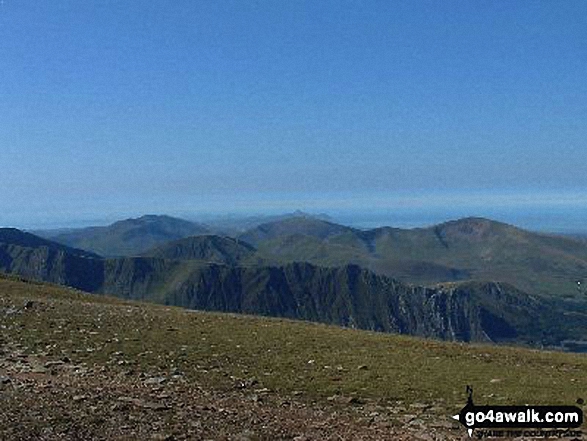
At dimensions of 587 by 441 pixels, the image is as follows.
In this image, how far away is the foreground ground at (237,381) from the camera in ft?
61.9

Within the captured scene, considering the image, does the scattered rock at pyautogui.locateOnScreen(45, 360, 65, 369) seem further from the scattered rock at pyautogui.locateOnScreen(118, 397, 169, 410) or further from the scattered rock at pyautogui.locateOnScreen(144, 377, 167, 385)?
the scattered rock at pyautogui.locateOnScreen(118, 397, 169, 410)

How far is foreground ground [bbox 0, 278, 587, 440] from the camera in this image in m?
18.9

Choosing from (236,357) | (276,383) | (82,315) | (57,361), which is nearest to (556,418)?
(276,383)

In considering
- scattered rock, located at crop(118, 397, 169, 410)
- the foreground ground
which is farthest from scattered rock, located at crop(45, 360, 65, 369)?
scattered rock, located at crop(118, 397, 169, 410)

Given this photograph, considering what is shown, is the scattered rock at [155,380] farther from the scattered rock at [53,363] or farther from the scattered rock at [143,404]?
the scattered rock at [53,363]

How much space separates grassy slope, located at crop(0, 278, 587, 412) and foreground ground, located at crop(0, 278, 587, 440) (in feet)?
0.26

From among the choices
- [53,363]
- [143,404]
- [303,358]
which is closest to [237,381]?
[143,404]

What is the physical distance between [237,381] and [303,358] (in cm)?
589

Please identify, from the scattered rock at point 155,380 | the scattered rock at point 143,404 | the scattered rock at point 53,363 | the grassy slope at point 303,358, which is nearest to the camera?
the scattered rock at point 143,404

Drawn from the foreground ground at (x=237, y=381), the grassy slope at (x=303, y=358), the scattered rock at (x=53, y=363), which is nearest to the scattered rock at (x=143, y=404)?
the foreground ground at (x=237, y=381)

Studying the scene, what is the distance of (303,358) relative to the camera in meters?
30.2

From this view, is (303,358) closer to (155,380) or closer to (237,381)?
(237,381)

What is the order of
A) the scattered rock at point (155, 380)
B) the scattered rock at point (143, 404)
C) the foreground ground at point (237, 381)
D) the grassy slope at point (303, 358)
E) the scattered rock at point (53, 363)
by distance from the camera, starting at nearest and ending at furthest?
the foreground ground at point (237, 381), the scattered rock at point (143, 404), the scattered rock at point (155, 380), the grassy slope at point (303, 358), the scattered rock at point (53, 363)

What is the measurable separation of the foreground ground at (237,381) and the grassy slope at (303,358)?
0.26ft
